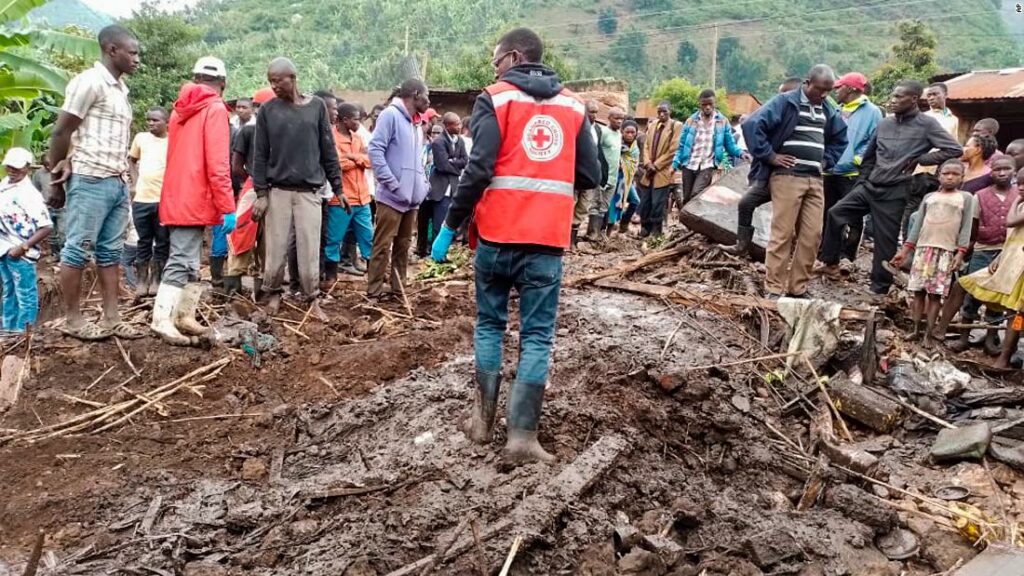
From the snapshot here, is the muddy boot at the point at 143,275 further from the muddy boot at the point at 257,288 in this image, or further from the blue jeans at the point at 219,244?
the muddy boot at the point at 257,288

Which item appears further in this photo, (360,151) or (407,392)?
(360,151)

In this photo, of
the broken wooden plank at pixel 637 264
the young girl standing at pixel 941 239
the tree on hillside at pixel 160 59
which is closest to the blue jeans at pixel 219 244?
the broken wooden plank at pixel 637 264

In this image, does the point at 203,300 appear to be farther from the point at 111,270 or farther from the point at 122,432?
the point at 122,432

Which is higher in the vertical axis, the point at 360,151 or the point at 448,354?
the point at 360,151

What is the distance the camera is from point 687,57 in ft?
228

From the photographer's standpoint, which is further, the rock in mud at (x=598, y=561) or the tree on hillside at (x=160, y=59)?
the tree on hillside at (x=160, y=59)

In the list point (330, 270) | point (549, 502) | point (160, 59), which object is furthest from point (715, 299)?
point (160, 59)

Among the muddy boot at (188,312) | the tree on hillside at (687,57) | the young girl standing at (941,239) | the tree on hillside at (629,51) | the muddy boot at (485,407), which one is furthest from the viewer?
the tree on hillside at (629,51)

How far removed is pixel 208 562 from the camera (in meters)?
2.80

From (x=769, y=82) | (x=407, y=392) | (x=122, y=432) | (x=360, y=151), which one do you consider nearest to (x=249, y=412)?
(x=122, y=432)

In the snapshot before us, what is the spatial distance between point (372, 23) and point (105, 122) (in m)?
70.9

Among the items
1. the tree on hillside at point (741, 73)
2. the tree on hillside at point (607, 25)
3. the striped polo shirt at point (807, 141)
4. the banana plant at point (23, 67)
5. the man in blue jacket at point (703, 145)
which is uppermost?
the tree on hillside at point (607, 25)

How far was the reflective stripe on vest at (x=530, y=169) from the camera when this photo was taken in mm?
3293

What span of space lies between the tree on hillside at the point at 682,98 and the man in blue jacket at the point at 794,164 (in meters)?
25.8
